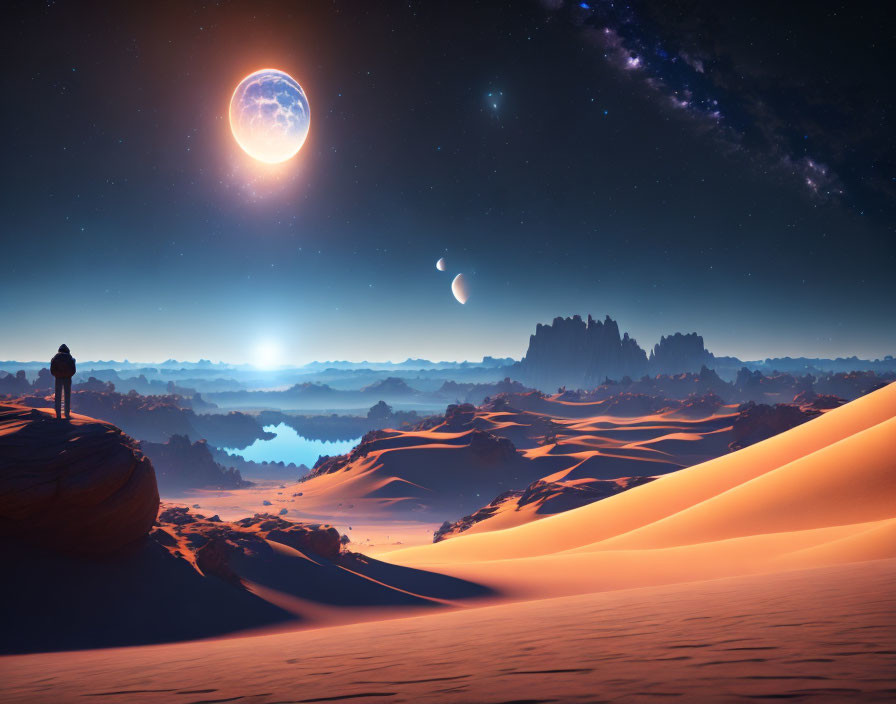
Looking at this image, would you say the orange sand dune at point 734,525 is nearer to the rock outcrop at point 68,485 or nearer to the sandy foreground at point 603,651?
the sandy foreground at point 603,651

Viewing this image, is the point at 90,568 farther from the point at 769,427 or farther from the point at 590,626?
the point at 769,427

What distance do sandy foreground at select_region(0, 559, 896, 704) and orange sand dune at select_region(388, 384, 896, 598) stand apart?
4408 mm

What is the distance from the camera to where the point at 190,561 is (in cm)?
997

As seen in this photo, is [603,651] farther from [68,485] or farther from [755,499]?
[755,499]

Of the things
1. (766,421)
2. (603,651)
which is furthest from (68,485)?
(766,421)

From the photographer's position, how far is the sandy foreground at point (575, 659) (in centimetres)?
269

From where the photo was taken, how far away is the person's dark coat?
31.2ft

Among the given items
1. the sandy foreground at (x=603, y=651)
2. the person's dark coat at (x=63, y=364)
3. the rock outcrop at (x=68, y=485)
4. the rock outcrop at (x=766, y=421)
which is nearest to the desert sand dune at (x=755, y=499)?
the sandy foreground at (x=603, y=651)

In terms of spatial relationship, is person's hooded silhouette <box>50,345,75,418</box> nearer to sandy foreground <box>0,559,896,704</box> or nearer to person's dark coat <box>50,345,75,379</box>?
person's dark coat <box>50,345,75,379</box>

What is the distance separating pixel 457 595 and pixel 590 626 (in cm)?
689

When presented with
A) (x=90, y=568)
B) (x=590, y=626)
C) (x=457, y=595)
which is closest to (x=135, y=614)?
(x=90, y=568)

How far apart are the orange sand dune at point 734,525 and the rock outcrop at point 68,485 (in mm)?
7983

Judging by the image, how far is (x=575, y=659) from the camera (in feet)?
11.7

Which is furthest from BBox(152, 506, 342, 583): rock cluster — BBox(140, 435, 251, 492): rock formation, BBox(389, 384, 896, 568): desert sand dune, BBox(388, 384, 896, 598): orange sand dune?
BBox(140, 435, 251, 492): rock formation
